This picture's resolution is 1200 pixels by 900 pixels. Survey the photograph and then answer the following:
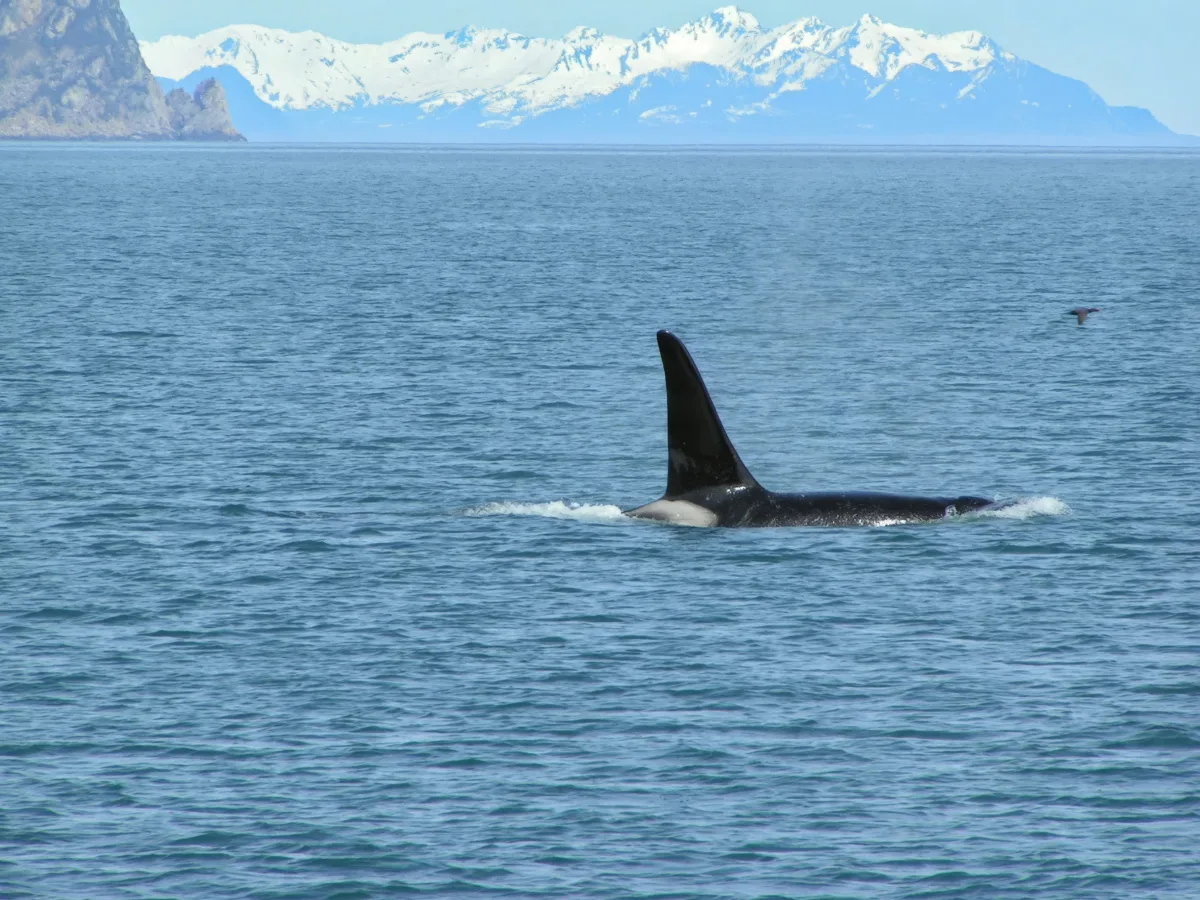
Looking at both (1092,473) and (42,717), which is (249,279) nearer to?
(1092,473)

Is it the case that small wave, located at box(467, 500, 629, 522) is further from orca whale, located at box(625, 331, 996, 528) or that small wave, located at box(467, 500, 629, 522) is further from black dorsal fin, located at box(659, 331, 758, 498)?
black dorsal fin, located at box(659, 331, 758, 498)

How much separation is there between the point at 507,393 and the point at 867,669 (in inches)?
1077

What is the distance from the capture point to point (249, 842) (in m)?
18.2

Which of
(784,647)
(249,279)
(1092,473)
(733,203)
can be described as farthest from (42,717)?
(733,203)

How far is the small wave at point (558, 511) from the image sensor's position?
32781 millimetres

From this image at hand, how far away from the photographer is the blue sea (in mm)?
18266

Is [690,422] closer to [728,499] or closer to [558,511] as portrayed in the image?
[728,499]

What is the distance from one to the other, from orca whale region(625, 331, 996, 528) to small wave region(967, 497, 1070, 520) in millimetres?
212

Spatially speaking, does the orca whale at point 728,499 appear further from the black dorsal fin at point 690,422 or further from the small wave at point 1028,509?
the small wave at point 1028,509

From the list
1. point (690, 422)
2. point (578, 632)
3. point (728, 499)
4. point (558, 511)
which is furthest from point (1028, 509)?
point (578, 632)

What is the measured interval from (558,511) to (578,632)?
8.07 m

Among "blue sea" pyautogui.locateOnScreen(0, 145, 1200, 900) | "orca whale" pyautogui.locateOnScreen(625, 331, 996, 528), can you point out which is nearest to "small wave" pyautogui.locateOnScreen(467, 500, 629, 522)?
"blue sea" pyautogui.locateOnScreen(0, 145, 1200, 900)

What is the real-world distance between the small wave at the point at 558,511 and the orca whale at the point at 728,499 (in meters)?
0.56

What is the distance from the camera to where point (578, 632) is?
25359mm
